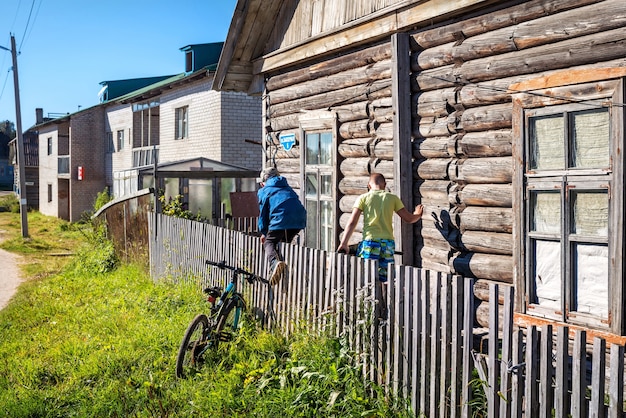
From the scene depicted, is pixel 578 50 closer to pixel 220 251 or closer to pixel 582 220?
pixel 582 220

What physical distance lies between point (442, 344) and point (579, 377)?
1082 mm

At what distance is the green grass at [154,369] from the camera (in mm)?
5254

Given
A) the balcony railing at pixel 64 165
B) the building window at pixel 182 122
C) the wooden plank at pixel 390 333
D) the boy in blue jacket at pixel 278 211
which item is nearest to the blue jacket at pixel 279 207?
the boy in blue jacket at pixel 278 211

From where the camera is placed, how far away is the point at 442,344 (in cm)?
449

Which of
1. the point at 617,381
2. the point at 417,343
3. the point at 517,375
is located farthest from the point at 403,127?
the point at 617,381

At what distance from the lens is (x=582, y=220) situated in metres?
5.32

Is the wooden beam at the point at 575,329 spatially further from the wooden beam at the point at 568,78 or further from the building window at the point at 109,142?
the building window at the point at 109,142

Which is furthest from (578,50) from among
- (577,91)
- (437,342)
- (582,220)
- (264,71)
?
(264,71)

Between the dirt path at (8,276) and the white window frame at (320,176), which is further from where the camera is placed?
the dirt path at (8,276)

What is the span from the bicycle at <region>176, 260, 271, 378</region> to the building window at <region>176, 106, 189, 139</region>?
61.4 ft

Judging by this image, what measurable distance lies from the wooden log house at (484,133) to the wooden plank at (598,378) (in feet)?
5.56

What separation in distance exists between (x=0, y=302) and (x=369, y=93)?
8046mm

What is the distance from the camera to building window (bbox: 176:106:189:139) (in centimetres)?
2514

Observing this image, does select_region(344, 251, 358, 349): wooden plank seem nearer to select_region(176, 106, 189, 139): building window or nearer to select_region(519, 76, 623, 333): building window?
select_region(519, 76, 623, 333): building window
